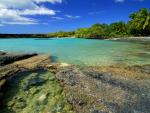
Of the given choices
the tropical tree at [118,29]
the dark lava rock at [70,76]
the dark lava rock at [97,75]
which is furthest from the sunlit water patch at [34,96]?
the tropical tree at [118,29]

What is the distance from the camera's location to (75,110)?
872cm

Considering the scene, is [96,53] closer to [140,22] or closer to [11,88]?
[11,88]

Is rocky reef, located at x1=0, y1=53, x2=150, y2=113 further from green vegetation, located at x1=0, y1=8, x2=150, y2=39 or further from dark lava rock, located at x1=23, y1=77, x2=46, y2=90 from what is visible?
green vegetation, located at x1=0, y1=8, x2=150, y2=39

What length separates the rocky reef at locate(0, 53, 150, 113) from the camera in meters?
8.94

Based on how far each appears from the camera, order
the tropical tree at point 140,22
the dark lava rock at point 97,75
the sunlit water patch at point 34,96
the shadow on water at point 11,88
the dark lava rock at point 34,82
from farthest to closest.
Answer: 1. the tropical tree at point 140,22
2. the dark lava rock at point 97,75
3. the dark lava rock at point 34,82
4. the shadow on water at point 11,88
5. the sunlit water patch at point 34,96

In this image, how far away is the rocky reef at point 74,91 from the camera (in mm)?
8938

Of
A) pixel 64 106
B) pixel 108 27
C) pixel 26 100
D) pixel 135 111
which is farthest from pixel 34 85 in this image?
pixel 108 27

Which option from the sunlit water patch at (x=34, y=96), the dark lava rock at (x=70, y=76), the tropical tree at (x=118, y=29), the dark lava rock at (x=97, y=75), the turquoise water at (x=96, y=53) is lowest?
the tropical tree at (x=118, y=29)

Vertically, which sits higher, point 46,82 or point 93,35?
point 46,82

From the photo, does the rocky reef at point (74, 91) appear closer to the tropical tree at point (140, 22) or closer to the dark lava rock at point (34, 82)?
the dark lava rock at point (34, 82)

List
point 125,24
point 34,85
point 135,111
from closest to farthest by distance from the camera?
point 135,111, point 34,85, point 125,24

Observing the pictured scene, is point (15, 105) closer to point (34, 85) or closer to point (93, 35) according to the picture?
point (34, 85)

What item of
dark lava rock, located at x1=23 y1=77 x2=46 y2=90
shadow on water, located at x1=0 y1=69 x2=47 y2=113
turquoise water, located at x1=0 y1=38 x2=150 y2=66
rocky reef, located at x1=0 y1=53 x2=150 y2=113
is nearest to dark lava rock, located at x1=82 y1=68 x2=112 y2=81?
rocky reef, located at x1=0 y1=53 x2=150 y2=113

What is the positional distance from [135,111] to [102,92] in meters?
2.08
